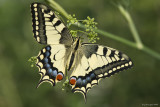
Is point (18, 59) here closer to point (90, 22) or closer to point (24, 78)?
point (24, 78)

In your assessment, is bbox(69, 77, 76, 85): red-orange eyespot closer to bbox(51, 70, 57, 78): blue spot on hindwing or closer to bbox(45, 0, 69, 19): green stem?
bbox(51, 70, 57, 78): blue spot on hindwing

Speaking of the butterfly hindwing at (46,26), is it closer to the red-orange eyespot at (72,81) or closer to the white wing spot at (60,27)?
the white wing spot at (60,27)

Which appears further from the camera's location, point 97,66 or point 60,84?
point 60,84

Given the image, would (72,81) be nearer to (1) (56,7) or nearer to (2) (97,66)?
(2) (97,66)

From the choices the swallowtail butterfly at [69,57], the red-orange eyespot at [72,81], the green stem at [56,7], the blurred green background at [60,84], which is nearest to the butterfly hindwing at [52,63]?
the swallowtail butterfly at [69,57]

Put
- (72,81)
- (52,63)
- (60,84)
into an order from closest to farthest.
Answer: (72,81) → (52,63) → (60,84)

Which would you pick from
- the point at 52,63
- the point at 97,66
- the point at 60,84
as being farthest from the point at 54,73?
the point at 60,84

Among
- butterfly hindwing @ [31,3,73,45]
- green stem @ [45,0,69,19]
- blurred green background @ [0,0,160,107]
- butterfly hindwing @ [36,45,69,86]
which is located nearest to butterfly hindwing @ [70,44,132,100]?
butterfly hindwing @ [36,45,69,86]
